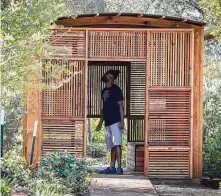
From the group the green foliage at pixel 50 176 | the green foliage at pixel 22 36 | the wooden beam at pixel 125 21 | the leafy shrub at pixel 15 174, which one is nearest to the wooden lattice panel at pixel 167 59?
the wooden beam at pixel 125 21

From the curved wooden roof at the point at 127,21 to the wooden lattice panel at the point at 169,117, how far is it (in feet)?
3.96

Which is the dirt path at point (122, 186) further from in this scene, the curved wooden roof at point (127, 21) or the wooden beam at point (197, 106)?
the curved wooden roof at point (127, 21)

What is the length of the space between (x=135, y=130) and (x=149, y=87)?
3456mm

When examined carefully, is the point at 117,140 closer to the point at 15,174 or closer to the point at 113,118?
the point at 113,118

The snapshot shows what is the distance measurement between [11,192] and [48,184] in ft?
4.12

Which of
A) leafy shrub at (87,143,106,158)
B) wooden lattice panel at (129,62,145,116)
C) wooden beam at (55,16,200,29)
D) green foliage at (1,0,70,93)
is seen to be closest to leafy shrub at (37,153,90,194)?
green foliage at (1,0,70,93)

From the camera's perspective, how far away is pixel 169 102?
11992mm

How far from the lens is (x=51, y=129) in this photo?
38.9ft

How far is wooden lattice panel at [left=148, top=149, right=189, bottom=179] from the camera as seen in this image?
39.1ft

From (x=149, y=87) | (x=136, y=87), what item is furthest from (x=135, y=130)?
(x=149, y=87)

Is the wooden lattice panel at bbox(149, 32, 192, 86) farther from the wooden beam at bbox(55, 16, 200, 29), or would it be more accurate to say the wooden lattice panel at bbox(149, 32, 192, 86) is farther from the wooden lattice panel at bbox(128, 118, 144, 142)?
the wooden lattice panel at bbox(128, 118, 144, 142)

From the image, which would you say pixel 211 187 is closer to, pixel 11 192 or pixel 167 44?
pixel 167 44

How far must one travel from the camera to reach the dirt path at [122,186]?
9734 millimetres

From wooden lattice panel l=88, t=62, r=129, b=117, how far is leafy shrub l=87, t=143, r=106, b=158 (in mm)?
2341
